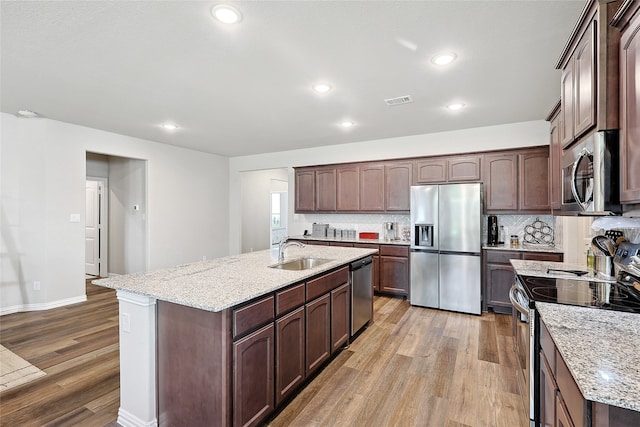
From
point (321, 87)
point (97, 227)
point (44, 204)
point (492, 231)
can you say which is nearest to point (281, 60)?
point (321, 87)

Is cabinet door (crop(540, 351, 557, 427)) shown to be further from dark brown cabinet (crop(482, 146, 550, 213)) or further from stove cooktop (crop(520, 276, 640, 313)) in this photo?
dark brown cabinet (crop(482, 146, 550, 213))

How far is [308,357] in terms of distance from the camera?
2.41 m

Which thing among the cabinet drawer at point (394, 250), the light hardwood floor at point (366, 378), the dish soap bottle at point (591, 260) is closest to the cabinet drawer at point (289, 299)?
the light hardwood floor at point (366, 378)

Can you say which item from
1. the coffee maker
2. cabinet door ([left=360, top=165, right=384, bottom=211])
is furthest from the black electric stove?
cabinet door ([left=360, top=165, right=384, bottom=211])

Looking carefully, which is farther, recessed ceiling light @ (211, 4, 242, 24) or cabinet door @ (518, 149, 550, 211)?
cabinet door @ (518, 149, 550, 211)

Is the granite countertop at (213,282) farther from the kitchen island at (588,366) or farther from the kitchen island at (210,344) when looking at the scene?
the kitchen island at (588,366)

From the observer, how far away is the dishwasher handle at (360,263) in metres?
3.15

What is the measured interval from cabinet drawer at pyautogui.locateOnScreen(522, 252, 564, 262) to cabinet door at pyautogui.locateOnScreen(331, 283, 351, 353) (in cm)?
242

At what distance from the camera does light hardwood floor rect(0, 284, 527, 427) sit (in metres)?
2.08

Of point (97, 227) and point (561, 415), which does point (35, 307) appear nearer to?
point (97, 227)

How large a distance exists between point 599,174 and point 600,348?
79 cm

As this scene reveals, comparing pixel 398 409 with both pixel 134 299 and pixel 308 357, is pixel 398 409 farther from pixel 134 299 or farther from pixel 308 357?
pixel 134 299

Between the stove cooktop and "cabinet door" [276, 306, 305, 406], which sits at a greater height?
the stove cooktop

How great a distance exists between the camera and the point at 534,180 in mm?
4125
